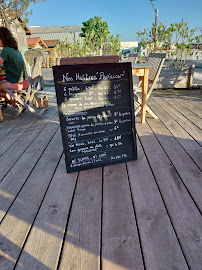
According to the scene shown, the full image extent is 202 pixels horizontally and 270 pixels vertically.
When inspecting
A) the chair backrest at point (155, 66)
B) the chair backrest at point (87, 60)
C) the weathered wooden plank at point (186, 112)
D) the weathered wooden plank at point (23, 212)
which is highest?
the chair backrest at point (87, 60)

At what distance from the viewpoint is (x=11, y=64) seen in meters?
Result: 3.74

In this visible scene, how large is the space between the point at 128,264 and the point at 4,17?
11.9 m

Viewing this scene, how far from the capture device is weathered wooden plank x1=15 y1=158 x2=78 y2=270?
1203 mm

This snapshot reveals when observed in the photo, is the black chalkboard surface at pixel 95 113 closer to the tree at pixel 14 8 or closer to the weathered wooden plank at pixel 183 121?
the weathered wooden plank at pixel 183 121

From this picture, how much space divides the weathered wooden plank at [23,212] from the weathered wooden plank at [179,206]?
3.37 ft

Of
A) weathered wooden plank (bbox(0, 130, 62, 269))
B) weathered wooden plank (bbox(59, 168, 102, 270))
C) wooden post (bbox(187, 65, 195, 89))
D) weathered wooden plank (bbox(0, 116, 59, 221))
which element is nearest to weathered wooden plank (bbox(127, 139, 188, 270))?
weathered wooden plank (bbox(59, 168, 102, 270))

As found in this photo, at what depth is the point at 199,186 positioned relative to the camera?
5.95 ft

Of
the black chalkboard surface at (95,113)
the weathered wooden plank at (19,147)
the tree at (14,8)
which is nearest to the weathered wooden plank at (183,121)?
the black chalkboard surface at (95,113)

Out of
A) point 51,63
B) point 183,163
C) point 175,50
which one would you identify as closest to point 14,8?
point 175,50

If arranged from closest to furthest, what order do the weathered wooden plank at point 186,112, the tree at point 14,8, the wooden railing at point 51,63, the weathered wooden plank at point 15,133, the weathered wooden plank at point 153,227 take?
the weathered wooden plank at point 153,227 < the weathered wooden plank at point 15,133 < the weathered wooden plank at point 186,112 < the tree at point 14,8 < the wooden railing at point 51,63

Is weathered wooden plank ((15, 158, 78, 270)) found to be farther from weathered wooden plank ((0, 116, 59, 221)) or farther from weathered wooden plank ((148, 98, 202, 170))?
weathered wooden plank ((148, 98, 202, 170))

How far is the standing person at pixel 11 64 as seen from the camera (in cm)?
359

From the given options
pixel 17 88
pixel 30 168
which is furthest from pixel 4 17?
pixel 30 168

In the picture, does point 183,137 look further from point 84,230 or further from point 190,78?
point 190,78
